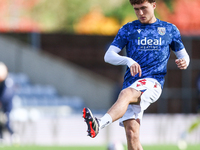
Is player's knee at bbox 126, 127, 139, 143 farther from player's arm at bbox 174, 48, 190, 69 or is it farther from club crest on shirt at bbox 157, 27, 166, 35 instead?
club crest on shirt at bbox 157, 27, 166, 35

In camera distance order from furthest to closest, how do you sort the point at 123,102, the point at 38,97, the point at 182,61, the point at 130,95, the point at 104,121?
the point at 38,97 < the point at 182,61 < the point at 130,95 < the point at 123,102 < the point at 104,121

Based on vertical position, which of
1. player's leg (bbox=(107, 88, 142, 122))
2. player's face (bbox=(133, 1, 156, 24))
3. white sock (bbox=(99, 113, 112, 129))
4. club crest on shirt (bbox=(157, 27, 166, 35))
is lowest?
white sock (bbox=(99, 113, 112, 129))

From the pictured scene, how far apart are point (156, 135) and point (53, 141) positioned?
3.18 m

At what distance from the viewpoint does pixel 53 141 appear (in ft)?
48.1

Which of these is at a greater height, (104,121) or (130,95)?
(130,95)

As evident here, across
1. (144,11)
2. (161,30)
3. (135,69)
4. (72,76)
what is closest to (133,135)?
(135,69)

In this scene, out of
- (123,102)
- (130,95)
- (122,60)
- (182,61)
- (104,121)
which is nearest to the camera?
(104,121)

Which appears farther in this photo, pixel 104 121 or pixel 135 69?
pixel 135 69

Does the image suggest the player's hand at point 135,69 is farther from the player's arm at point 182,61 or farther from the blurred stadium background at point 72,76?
the blurred stadium background at point 72,76

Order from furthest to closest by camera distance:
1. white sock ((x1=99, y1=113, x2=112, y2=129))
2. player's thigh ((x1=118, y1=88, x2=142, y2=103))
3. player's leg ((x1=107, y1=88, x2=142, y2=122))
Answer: player's thigh ((x1=118, y1=88, x2=142, y2=103)) → player's leg ((x1=107, y1=88, x2=142, y2=122)) → white sock ((x1=99, y1=113, x2=112, y2=129))

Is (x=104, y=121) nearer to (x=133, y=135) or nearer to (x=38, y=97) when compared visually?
(x=133, y=135)

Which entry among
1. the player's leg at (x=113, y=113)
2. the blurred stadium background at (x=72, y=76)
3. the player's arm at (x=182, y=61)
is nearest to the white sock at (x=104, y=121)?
the player's leg at (x=113, y=113)

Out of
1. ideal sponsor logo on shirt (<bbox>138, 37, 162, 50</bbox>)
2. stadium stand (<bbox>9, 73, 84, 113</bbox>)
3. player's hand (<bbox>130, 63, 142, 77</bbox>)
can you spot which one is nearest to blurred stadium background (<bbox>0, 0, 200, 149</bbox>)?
stadium stand (<bbox>9, 73, 84, 113</bbox>)

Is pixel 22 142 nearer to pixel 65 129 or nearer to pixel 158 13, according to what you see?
pixel 65 129
